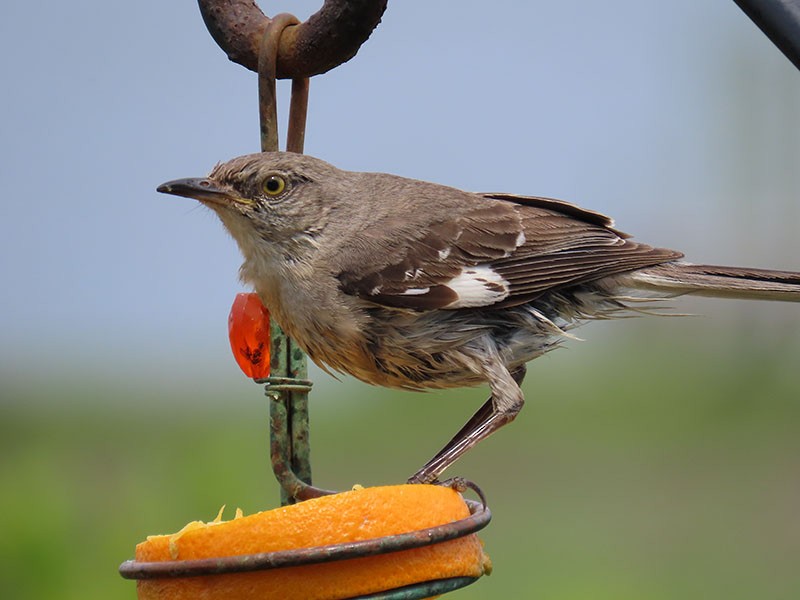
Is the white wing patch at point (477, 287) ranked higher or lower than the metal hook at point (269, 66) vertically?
lower

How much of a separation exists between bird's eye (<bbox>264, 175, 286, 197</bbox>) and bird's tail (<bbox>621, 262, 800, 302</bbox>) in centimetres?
99

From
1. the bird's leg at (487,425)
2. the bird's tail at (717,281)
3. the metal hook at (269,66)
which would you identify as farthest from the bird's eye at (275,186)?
the bird's tail at (717,281)

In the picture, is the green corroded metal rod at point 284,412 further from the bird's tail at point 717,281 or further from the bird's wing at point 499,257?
the bird's tail at point 717,281

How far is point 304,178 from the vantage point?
9.78ft

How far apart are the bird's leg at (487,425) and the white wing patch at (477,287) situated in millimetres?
176

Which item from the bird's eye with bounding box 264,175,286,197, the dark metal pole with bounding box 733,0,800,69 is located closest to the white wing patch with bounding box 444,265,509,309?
the bird's eye with bounding box 264,175,286,197

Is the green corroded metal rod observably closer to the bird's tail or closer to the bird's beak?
the bird's beak

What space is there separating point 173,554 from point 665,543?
9077 mm

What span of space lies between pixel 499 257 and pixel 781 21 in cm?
125

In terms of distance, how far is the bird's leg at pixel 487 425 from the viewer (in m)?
2.50

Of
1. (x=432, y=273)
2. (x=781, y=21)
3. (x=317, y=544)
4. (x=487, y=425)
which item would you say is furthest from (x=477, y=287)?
(x=781, y=21)

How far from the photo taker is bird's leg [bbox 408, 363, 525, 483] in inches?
98.4

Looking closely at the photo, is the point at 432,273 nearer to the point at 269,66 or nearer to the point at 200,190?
the point at 200,190

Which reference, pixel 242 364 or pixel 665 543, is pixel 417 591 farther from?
pixel 665 543
